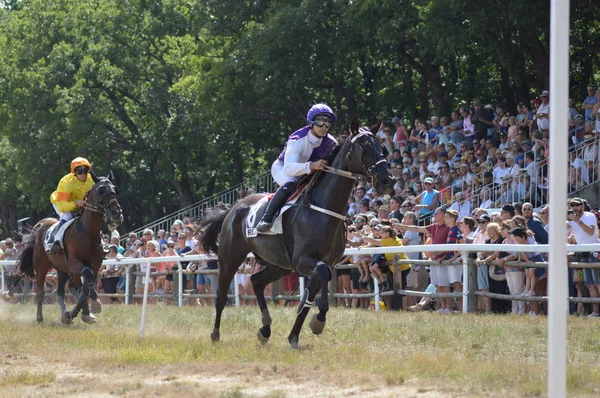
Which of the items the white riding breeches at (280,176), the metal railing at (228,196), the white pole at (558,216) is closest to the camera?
the white pole at (558,216)

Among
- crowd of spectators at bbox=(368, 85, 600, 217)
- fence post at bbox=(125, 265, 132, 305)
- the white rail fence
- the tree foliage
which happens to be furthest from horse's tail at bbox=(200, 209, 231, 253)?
the tree foliage

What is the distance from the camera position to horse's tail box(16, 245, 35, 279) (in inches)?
710

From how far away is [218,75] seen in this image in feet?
Result: 104

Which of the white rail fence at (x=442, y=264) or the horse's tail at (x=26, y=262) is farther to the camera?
the horse's tail at (x=26, y=262)

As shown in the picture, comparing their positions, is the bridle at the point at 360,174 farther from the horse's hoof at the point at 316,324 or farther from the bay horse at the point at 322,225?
the horse's hoof at the point at 316,324

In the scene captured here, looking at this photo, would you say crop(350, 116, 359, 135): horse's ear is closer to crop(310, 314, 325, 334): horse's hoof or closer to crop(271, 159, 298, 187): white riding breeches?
crop(271, 159, 298, 187): white riding breeches

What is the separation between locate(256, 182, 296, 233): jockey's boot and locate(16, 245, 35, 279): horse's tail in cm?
788

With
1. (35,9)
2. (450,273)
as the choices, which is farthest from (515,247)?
(35,9)

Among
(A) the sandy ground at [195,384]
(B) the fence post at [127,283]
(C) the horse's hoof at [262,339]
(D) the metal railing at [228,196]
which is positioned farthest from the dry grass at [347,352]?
(D) the metal railing at [228,196]

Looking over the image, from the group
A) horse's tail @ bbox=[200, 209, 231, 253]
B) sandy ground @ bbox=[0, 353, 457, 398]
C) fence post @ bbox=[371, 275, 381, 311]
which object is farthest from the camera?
fence post @ bbox=[371, 275, 381, 311]

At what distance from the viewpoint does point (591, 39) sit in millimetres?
23875

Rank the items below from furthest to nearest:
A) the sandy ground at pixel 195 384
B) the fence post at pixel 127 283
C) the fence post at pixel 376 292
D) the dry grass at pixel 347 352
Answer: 1. the fence post at pixel 127 283
2. the fence post at pixel 376 292
3. the dry grass at pixel 347 352
4. the sandy ground at pixel 195 384

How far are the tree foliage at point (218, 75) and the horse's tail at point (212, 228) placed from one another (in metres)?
9.72

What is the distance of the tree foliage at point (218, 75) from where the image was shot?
78.0 feet
